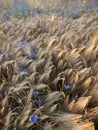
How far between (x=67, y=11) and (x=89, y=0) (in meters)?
1.14

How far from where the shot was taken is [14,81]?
Result: 338 cm

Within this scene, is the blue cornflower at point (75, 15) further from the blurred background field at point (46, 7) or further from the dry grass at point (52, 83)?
the dry grass at point (52, 83)

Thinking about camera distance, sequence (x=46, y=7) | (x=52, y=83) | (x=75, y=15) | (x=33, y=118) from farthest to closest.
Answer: (x=46, y=7)
(x=75, y=15)
(x=52, y=83)
(x=33, y=118)

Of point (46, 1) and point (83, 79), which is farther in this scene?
point (46, 1)

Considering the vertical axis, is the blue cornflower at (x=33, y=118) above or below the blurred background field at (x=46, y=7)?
below

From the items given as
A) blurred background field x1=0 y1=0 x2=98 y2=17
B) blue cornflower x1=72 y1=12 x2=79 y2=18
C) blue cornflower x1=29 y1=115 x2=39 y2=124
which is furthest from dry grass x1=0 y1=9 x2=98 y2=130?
blurred background field x1=0 y1=0 x2=98 y2=17

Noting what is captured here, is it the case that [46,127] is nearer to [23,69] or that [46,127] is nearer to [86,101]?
[86,101]

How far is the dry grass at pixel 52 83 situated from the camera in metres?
3.02

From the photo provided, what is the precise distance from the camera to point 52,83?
11.6 feet

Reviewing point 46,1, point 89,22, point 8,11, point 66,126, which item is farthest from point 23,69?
point 46,1

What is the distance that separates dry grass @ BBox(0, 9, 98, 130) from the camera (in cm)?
302

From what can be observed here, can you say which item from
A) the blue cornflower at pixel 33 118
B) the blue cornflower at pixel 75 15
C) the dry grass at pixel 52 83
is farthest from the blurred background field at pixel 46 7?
the blue cornflower at pixel 33 118

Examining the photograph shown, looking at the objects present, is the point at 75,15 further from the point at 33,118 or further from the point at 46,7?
the point at 33,118

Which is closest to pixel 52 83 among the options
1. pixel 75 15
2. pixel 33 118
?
pixel 33 118
